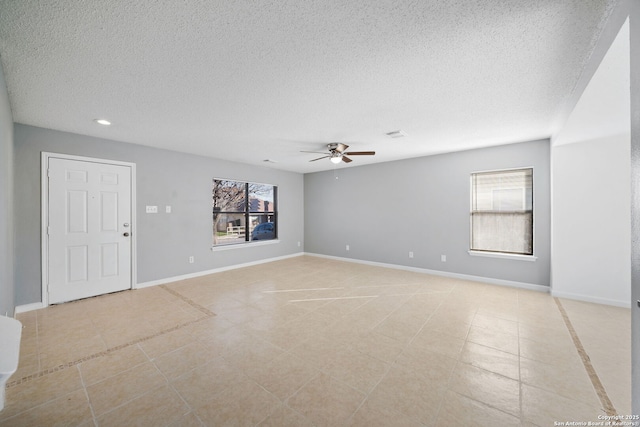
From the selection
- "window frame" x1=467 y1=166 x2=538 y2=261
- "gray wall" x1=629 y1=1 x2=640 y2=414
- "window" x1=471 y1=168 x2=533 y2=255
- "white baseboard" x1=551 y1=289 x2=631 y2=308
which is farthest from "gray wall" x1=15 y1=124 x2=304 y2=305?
"white baseboard" x1=551 y1=289 x2=631 y2=308

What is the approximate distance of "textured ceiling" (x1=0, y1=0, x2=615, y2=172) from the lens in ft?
4.78

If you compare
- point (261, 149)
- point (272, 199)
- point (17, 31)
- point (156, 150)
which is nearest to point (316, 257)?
point (272, 199)

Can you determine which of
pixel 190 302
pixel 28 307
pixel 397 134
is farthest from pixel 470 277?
pixel 28 307

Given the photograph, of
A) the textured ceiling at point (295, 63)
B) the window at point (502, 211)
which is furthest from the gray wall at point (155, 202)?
the window at point (502, 211)

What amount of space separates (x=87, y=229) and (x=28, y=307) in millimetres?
1165

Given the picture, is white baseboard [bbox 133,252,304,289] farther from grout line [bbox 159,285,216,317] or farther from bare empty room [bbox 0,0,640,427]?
grout line [bbox 159,285,216,317]

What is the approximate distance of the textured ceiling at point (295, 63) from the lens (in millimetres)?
1457

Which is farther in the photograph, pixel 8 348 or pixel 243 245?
pixel 243 245

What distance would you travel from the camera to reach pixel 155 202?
4.46 meters

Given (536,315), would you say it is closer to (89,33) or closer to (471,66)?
(471,66)

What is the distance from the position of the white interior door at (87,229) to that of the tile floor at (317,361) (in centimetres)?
32

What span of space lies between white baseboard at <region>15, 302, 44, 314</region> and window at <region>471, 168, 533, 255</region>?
687 cm

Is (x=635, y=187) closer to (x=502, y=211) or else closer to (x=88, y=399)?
(x=88, y=399)

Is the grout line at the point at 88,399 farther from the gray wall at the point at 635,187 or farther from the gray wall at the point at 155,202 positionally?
the gray wall at the point at 635,187
